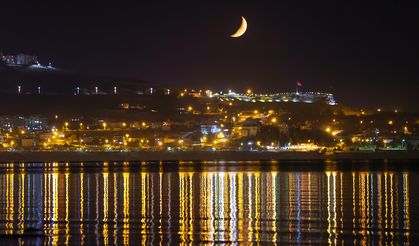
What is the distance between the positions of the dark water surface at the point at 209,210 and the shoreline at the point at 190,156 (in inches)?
1590

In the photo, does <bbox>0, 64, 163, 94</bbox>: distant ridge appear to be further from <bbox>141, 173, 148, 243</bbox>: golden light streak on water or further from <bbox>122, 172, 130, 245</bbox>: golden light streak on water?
<bbox>122, 172, 130, 245</bbox>: golden light streak on water

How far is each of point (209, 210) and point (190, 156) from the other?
207 ft

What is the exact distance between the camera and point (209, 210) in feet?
123

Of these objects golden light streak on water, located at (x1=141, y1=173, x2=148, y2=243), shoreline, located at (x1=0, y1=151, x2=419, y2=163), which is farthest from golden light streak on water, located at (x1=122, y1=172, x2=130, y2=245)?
shoreline, located at (x1=0, y1=151, x2=419, y2=163)

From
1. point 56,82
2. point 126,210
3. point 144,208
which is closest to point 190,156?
point 56,82

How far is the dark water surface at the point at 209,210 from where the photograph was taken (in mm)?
29734

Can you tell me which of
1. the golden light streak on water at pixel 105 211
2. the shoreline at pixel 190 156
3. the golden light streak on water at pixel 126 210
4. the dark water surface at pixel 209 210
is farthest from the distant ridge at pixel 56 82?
the golden light streak on water at pixel 105 211

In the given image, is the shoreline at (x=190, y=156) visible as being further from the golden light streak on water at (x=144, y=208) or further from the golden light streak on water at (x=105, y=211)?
the golden light streak on water at (x=105, y=211)

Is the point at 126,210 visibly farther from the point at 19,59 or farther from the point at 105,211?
the point at 19,59

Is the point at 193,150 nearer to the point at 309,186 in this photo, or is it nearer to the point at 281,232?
the point at 309,186

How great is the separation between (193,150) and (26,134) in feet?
72.7

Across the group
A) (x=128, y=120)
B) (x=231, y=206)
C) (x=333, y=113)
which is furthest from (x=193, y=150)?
(x=231, y=206)

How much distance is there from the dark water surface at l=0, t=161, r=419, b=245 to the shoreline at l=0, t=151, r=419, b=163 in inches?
1590

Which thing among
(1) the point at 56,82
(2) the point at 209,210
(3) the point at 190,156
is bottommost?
(2) the point at 209,210
